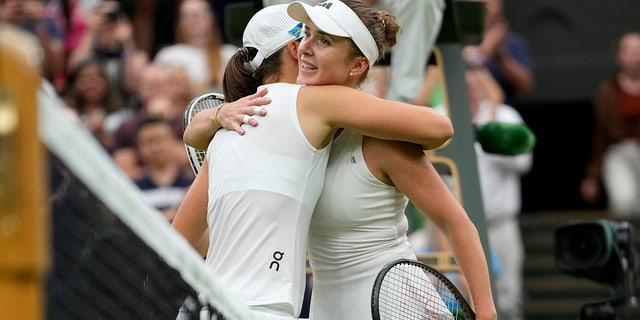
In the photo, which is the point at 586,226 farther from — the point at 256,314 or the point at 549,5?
the point at 549,5

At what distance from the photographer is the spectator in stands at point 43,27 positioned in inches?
335

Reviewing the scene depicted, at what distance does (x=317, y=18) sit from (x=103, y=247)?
47.2 inches

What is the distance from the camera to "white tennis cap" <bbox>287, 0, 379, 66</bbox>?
3.59m

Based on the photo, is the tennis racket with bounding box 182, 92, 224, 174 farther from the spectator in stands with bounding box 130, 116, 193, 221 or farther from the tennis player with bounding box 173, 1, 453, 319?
the spectator in stands with bounding box 130, 116, 193, 221

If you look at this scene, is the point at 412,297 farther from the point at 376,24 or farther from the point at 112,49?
the point at 112,49

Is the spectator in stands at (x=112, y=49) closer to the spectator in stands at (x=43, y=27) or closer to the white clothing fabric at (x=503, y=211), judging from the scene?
the spectator in stands at (x=43, y=27)

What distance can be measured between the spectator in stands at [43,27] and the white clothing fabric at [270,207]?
509 centimetres

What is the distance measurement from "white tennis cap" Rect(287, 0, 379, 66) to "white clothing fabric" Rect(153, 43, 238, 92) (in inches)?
213

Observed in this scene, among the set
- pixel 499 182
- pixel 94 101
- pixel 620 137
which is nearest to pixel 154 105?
pixel 94 101

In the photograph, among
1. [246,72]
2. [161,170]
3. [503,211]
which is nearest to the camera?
[246,72]

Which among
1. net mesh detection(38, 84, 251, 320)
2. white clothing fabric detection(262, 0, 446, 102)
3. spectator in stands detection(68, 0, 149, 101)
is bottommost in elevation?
spectator in stands detection(68, 0, 149, 101)

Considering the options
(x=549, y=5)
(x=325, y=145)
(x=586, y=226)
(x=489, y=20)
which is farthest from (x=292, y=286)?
(x=549, y=5)

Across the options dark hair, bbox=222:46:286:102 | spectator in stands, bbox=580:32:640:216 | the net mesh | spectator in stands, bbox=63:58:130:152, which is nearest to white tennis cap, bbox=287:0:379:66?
dark hair, bbox=222:46:286:102

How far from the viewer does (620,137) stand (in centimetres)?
1060
